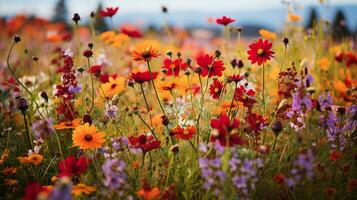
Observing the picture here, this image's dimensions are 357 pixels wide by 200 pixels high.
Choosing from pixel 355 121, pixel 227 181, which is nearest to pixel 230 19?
pixel 355 121

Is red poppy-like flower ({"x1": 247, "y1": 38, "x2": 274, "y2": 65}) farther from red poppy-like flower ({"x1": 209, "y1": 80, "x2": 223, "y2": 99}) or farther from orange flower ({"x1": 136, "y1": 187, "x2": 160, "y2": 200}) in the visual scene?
orange flower ({"x1": 136, "y1": 187, "x2": 160, "y2": 200})

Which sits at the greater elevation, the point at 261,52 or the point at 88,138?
the point at 261,52

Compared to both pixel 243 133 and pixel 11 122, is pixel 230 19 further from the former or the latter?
pixel 11 122

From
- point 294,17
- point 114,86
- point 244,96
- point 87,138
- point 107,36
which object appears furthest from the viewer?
point 294,17

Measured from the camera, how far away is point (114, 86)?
2.35 m

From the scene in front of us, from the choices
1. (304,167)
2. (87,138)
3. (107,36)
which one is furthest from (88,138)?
(107,36)

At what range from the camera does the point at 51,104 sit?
2.74 meters

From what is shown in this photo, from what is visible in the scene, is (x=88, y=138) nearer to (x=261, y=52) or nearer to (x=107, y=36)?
(x=261, y=52)

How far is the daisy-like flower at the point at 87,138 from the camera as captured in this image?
172cm

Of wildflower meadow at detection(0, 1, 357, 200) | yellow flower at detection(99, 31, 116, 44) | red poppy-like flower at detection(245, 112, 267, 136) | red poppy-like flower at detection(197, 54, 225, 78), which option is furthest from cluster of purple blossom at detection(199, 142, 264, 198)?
yellow flower at detection(99, 31, 116, 44)

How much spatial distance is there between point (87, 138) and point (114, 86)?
648 millimetres

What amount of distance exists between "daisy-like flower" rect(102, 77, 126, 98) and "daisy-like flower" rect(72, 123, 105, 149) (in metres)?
0.53

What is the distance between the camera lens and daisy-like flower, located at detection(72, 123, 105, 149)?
5.63 feet

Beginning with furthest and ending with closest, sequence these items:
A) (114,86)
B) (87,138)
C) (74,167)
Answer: (114,86)
(87,138)
(74,167)
